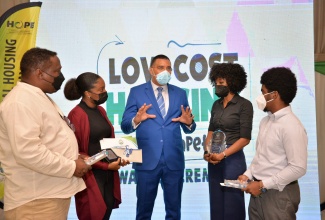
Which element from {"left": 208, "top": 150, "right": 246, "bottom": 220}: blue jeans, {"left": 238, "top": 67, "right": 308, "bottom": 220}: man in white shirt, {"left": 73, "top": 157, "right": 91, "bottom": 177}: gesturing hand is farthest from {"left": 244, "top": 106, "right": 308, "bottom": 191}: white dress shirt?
{"left": 73, "top": 157, "right": 91, "bottom": 177}: gesturing hand

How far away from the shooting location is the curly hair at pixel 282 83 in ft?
10.2

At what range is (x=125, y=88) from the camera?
536 cm

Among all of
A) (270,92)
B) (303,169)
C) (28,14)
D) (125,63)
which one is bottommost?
(303,169)

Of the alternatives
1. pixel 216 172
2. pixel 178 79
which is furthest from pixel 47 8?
pixel 216 172

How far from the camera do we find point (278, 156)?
305 centimetres

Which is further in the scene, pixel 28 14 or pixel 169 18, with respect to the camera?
pixel 169 18

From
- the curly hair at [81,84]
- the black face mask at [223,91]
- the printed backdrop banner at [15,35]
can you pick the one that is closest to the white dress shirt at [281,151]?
the black face mask at [223,91]

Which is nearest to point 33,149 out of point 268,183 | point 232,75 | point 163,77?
point 268,183

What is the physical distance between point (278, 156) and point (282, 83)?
0.50 metres

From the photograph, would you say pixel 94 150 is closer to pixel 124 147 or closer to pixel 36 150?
pixel 124 147

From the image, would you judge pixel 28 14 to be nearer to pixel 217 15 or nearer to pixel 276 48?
pixel 217 15

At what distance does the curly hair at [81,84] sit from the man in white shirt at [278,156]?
1.47 metres

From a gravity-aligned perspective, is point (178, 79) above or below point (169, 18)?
below

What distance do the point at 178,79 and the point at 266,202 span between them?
2541 millimetres
